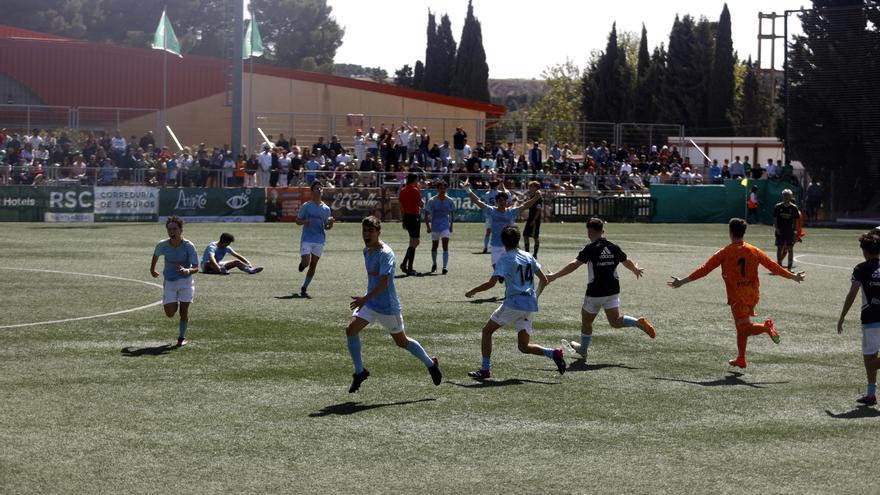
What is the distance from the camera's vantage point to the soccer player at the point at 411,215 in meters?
27.3

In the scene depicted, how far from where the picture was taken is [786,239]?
95.5 ft

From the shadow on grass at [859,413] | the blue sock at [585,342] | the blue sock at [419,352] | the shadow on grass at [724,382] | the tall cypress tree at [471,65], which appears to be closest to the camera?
the shadow on grass at [859,413]

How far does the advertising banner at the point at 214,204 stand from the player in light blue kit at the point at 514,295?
31800 mm

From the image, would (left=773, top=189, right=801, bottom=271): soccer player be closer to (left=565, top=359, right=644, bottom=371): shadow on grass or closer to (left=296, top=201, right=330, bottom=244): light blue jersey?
(left=296, top=201, right=330, bottom=244): light blue jersey

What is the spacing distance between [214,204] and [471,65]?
50787 millimetres

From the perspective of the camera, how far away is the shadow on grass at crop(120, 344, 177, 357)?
15.7 meters

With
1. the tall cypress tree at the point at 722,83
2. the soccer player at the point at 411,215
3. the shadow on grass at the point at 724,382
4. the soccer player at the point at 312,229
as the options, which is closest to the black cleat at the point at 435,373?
the shadow on grass at the point at 724,382

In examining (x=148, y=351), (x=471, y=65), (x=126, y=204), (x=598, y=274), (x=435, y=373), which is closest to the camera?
(x=435, y=373)

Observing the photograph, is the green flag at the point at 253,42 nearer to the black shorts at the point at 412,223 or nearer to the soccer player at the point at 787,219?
the black shorts at the point at 412,223

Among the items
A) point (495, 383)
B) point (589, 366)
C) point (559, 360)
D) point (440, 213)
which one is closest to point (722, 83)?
point (440, 213)

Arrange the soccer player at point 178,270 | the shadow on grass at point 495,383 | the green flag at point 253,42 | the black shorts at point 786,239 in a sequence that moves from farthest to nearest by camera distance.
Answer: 1. the green flag at point 253,42
2. the black shorts at point 786,239
3. the soccer player at point 178,270
4. the shadow on grass at point 495,383

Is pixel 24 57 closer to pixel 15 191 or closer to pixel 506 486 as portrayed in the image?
pixel 15 191

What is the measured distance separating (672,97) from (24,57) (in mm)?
47017

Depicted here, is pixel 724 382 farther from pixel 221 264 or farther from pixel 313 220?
pixel 221 264
